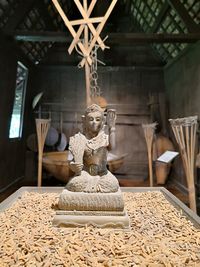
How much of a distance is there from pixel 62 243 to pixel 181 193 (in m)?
3.45

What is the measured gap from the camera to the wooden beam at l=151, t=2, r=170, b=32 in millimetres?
4227

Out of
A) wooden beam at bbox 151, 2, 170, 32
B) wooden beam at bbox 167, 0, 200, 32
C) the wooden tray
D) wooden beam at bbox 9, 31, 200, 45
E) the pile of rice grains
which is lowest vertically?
the pile of rice grains

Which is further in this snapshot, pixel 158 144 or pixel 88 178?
pixel 158 144

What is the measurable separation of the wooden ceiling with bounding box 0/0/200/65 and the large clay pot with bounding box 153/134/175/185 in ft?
6.42

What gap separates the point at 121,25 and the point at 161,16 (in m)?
1.75

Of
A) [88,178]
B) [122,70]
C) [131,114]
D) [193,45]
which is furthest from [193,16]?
[88,178]

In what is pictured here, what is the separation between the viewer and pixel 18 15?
3891mm

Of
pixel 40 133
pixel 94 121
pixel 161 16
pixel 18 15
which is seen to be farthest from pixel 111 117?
pixel 161 16

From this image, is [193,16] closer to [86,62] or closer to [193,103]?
[193,103]

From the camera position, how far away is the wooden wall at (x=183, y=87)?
3943 mm

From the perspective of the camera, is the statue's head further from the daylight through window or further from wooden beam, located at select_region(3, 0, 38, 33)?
the daylight through window

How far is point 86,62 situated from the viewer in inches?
84.4

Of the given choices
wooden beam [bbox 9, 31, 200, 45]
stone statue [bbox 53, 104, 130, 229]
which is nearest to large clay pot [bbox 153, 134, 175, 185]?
wooden beam [bbox 9, 31, 200, 45]

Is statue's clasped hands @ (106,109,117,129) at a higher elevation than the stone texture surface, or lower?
higher
